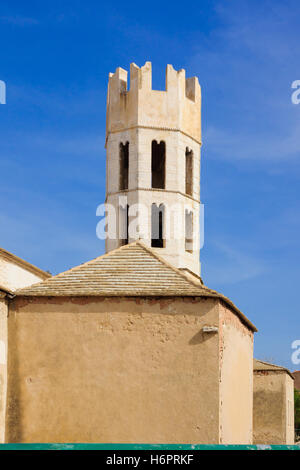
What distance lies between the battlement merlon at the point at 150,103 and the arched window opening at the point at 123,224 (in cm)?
452

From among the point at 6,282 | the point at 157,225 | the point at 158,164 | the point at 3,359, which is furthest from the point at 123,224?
the point at 3,359

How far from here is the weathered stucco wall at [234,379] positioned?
1486 cm

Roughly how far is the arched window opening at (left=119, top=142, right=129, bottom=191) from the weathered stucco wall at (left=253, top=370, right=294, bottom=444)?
1459cm

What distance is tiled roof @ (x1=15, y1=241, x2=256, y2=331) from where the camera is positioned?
14883 mm

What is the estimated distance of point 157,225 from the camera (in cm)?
3741

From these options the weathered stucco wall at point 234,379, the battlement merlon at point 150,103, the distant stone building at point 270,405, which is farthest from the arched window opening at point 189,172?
the weathered stucco wall at point 234,379

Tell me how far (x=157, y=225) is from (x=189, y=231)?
76.3 inches

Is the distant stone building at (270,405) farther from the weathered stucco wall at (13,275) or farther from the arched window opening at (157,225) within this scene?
A: the weathered stucco wall at (13,275)

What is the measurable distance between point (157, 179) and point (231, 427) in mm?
24291

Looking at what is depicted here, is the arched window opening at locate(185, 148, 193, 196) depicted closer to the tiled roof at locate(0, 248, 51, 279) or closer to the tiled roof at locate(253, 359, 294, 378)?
the tiled roof at locate(253, 359, 294, 378)

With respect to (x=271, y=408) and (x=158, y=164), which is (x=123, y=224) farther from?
(x=271, y=408)

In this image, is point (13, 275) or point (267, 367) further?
point (267, 367)

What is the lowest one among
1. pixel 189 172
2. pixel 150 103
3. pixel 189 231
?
pixel 189 231
